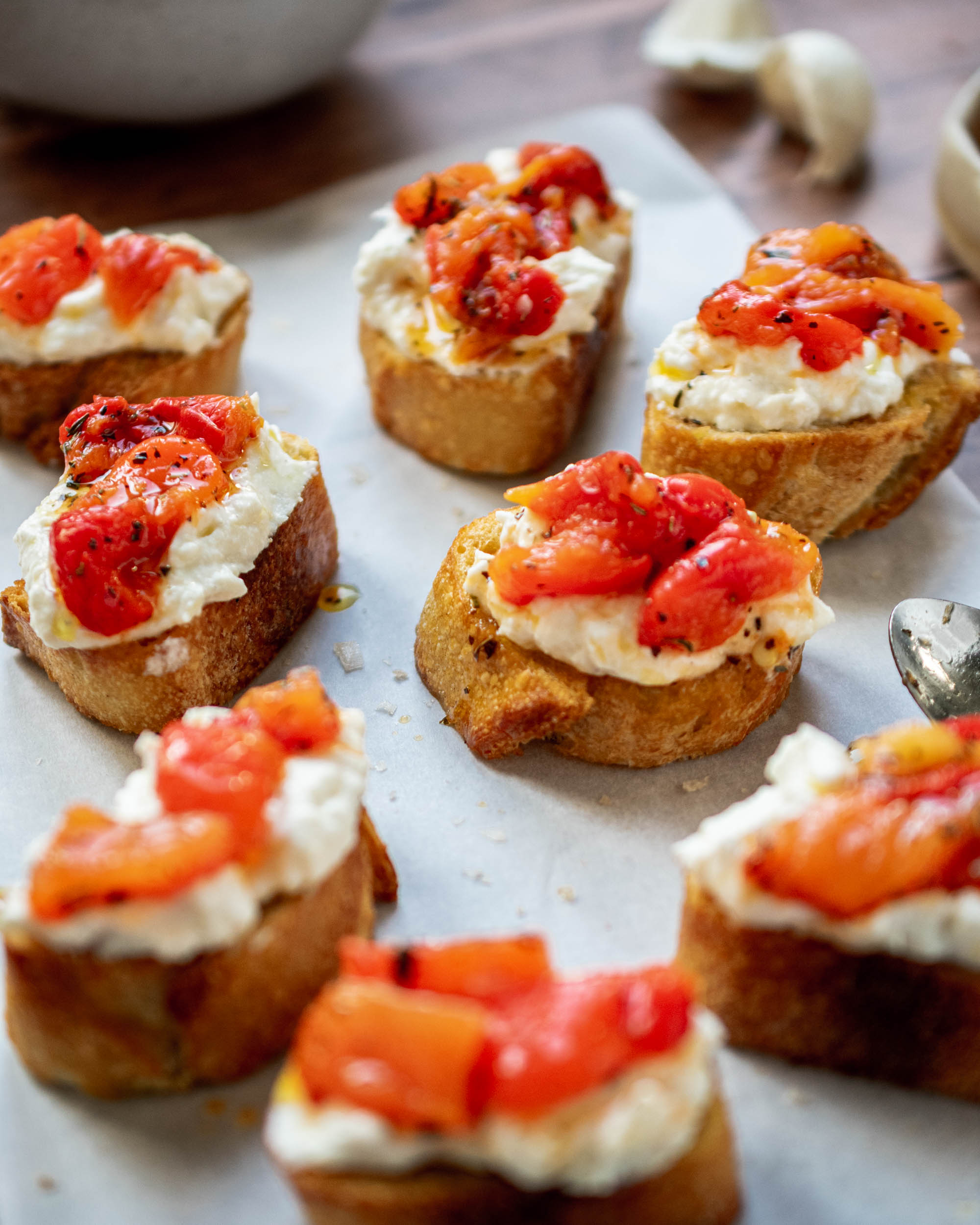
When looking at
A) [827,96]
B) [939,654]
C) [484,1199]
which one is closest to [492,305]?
[939,654]

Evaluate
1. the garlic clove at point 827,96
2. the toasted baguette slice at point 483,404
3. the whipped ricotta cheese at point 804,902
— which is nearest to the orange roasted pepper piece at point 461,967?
the whipped ricotta cheese at point 804,902

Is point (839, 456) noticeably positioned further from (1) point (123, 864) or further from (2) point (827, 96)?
(1) point (123, 864)

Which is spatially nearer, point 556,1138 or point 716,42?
point 556,1138

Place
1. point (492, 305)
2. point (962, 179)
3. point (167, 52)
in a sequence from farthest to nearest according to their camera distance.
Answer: point (167, 52) → point (962, 179) → point (492, 305)

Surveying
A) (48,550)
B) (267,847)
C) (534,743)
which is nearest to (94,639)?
(48,550)

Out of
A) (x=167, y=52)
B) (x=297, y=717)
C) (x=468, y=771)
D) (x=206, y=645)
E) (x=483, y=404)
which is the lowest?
(x=468, y=771)

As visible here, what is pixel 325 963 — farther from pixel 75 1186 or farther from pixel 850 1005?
pixel 850 1005

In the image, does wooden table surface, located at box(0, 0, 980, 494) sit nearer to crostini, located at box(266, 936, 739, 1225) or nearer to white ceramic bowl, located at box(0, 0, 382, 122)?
white ceramic bowl, located at box(0, 0, 382, 122)
